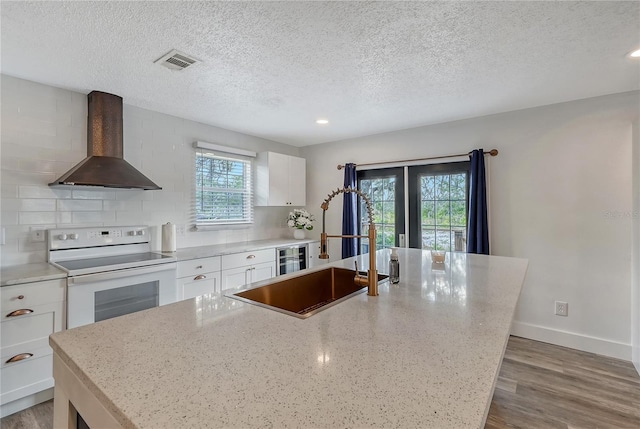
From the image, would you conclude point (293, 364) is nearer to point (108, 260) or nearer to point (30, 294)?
point (30, 294)

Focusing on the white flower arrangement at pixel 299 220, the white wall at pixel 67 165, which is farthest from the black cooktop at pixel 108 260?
the white flower arrangement at pixel 299 220

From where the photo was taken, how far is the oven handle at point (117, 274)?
6.72 ft

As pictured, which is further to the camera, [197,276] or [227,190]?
[227,190]

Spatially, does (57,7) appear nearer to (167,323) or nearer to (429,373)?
(167,323)

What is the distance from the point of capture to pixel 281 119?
11.0 feet

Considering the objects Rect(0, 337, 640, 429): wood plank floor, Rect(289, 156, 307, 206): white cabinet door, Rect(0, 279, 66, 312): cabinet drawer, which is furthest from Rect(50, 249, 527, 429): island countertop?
Rect(289, 156, 307, 206): white cabinet door

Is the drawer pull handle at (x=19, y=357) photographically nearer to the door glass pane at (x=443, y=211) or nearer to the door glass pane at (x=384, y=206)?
the door glass pane at (x=384, y=206)

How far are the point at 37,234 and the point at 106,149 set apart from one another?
85 cm

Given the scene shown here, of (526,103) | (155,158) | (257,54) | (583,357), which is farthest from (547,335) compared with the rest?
(155,158)

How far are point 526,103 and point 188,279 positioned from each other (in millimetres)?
3653

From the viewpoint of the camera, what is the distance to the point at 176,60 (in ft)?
6.62

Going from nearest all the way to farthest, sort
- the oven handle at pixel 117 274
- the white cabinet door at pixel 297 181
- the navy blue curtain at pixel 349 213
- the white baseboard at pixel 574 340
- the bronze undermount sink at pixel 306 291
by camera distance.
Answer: the bronze undermount sink at pixel 306 291
the oven handle at pixel 117 274
the white baseboard at pixel 574 340
the navy blue curtain at pixel 349 213
the white cabinet door at pixel 297 181

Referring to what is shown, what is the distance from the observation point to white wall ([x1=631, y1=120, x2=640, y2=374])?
97.7 inches

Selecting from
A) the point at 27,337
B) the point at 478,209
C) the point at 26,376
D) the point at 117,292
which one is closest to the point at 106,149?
the point at 117,292
